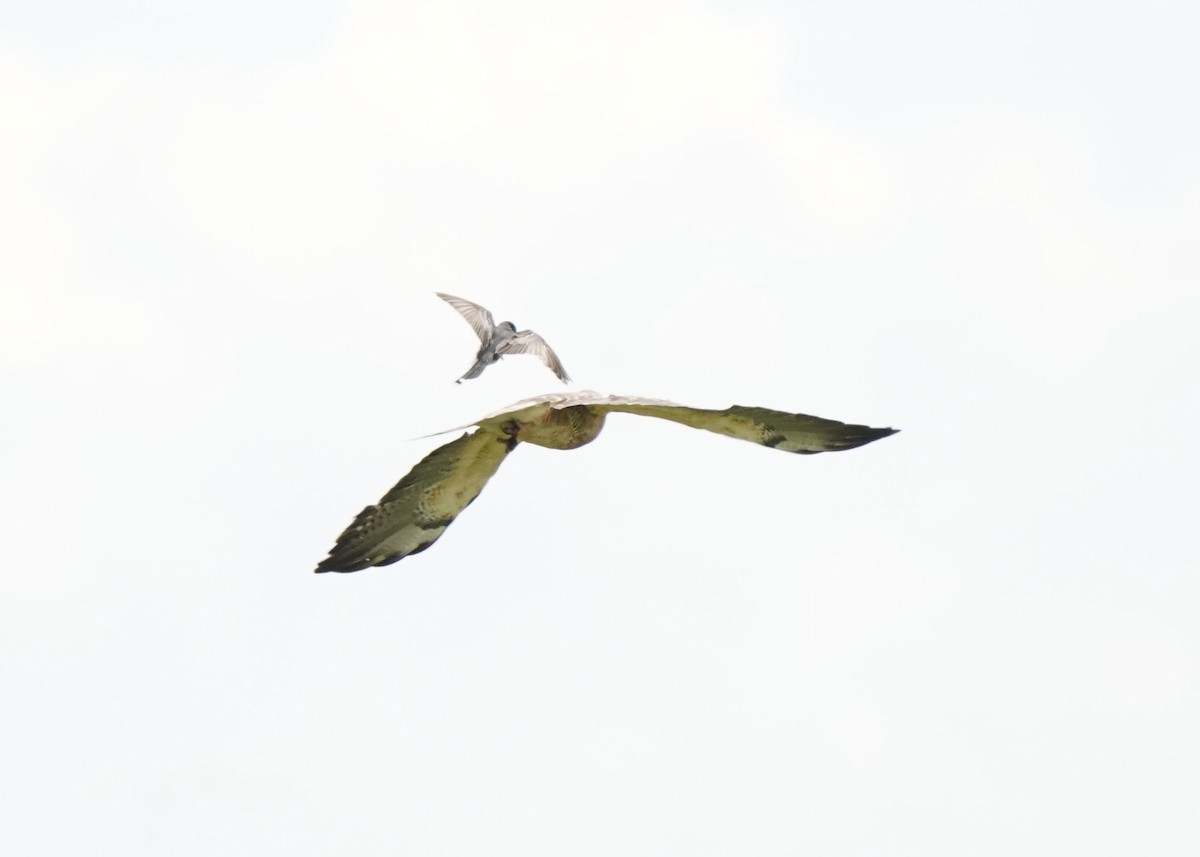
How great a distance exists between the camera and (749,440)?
17234 millimetres

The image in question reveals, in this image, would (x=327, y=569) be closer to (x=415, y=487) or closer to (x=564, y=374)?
(x=415, y=487)

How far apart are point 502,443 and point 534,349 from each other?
363 cm

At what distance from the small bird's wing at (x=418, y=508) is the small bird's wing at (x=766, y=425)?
2.08 meters

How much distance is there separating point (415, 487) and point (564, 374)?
3.80 metres

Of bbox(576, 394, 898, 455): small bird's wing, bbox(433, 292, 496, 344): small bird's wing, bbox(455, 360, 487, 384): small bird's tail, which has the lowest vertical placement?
bbox(576, 394, 898, 455): small bird's wing

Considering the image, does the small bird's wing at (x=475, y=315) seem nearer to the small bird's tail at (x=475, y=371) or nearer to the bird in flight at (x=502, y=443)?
the small bird's tail at (x=475, y=371)

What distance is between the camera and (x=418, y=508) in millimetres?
19625

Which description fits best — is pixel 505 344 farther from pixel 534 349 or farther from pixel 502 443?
pixel 502 443

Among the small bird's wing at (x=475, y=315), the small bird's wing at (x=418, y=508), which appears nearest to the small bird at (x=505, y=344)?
the small bird's wing at (x=475, y=315)

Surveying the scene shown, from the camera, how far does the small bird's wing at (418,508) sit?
759 inches

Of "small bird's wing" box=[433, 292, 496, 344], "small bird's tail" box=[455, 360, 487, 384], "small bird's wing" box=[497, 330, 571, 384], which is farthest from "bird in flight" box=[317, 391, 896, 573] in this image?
"small bird's wing" box=[433, 292, 496, 344]

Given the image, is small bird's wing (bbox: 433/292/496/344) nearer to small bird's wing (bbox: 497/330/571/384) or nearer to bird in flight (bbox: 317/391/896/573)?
small bird's wing (bbox: 497/330/571/384)

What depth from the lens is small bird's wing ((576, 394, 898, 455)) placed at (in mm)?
16688

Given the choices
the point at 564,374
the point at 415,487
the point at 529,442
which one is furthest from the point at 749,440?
the point at 564,374
